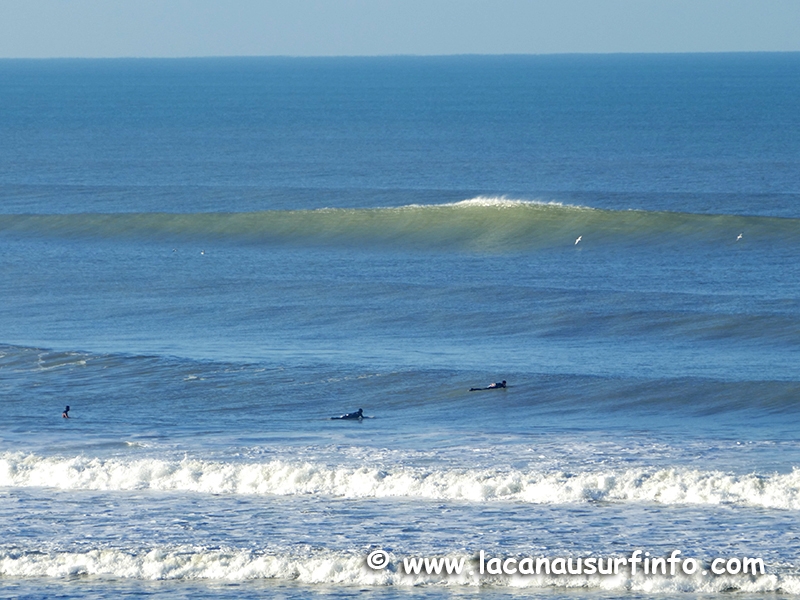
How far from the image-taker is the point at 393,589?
1247cm

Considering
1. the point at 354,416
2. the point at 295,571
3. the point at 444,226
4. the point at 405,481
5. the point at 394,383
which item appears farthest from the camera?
the point at 444,226

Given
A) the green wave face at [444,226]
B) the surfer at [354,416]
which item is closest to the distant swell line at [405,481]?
the surfer at [354,416]

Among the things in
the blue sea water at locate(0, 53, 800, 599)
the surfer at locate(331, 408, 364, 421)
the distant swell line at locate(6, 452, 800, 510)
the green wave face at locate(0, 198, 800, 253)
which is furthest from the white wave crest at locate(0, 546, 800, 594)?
the green wave face at locate(0, 198, 800, 253)

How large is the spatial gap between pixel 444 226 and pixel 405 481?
26821 millimetres

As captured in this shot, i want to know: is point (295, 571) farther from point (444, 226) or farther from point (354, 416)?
point (444, 226)

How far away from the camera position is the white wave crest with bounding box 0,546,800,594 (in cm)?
1229

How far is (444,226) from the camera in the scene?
41.9 metres

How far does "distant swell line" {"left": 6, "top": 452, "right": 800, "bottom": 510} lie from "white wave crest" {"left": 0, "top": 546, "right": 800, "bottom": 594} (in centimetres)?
237

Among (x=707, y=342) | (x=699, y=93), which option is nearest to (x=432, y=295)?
(x=707, y=342)

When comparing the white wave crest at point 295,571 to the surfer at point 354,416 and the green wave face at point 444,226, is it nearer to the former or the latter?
the surfer at point 354,416

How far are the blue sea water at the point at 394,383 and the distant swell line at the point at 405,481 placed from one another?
4 centimetres

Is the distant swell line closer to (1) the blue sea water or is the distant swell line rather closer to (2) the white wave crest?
(1) the blue sea water

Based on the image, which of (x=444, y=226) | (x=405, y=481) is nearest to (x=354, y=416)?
(x=405, y=481)

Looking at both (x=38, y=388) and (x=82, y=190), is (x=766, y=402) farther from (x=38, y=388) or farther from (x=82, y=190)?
(x=82, y=190)
